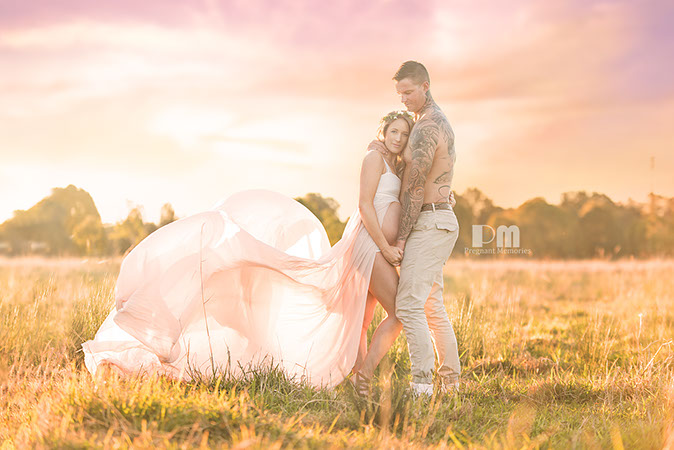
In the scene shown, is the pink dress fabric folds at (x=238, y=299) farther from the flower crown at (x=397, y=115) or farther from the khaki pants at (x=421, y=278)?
the flower crown at (x=397, y=115)

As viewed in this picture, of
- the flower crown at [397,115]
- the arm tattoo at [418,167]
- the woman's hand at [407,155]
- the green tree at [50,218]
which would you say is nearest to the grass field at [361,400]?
the arm tattoo at [418,167]

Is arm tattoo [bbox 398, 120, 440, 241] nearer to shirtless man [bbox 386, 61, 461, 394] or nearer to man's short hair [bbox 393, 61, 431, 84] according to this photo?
shirtless man [bbox 386, 61, 461, 394]

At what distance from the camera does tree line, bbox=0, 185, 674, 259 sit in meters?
47.7

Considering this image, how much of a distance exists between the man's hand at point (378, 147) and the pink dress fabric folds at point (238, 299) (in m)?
0.23

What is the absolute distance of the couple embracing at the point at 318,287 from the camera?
505 centimetres

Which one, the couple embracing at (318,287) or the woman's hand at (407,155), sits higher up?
the woman's hand at (407,155)

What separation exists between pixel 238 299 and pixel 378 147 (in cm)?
191

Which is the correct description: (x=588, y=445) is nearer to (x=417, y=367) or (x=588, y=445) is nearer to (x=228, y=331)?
(x=417, y=367)

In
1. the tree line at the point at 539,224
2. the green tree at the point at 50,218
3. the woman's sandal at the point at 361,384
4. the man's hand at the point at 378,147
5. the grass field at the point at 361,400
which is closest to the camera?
the grass field at the point at 361,400

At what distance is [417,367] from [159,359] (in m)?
2.23

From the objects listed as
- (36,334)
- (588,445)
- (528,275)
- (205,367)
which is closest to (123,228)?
(528,275)

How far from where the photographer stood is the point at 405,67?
522cm

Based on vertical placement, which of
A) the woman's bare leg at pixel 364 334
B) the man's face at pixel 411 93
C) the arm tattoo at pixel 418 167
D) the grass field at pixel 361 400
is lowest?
the grass field at pixel 361 400

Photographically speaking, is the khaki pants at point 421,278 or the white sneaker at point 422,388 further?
the khaki pants at point 421,278
